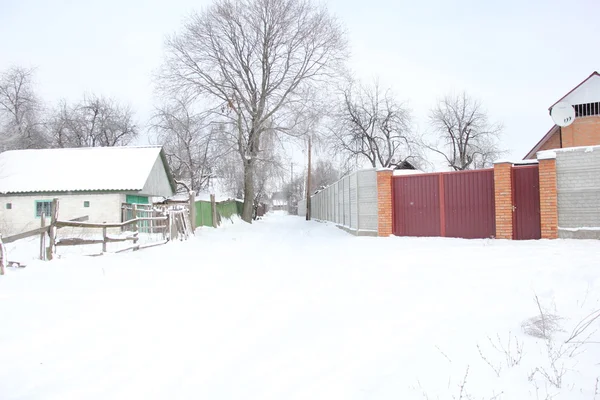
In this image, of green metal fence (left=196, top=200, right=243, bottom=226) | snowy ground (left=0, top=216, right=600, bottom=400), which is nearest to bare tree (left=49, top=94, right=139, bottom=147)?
green metal fence (left=196, top=200, right=243, bottom=226)

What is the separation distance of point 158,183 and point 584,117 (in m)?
22.9

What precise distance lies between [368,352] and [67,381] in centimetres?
251

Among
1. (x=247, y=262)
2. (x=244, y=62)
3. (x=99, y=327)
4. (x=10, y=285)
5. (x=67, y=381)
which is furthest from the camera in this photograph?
(x=244, y=62)

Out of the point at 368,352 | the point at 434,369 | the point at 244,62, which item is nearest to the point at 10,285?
the point at 368,352

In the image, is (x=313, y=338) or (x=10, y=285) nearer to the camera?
(x=313, y=338)

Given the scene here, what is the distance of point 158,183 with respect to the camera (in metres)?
23.4

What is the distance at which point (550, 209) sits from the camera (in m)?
9.67

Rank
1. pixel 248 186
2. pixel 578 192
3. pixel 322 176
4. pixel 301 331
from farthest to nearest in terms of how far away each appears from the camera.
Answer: pixel 322 176 < pixel 248 186 < pixel 578 192 < pixel 301 331

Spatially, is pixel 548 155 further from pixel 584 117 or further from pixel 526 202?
pixel 584 117

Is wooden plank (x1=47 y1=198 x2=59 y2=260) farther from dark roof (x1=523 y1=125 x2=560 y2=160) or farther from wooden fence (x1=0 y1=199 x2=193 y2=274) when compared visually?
dark roof (x1=523 y1=125 x2=560 y2=160)

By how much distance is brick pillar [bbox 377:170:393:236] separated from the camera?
12.5m

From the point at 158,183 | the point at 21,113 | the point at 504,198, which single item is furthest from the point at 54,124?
the point at 504,198

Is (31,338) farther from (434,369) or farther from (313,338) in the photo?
(434,369)

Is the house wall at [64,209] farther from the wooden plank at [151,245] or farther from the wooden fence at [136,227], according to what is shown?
the wooden plank at [151,245]
